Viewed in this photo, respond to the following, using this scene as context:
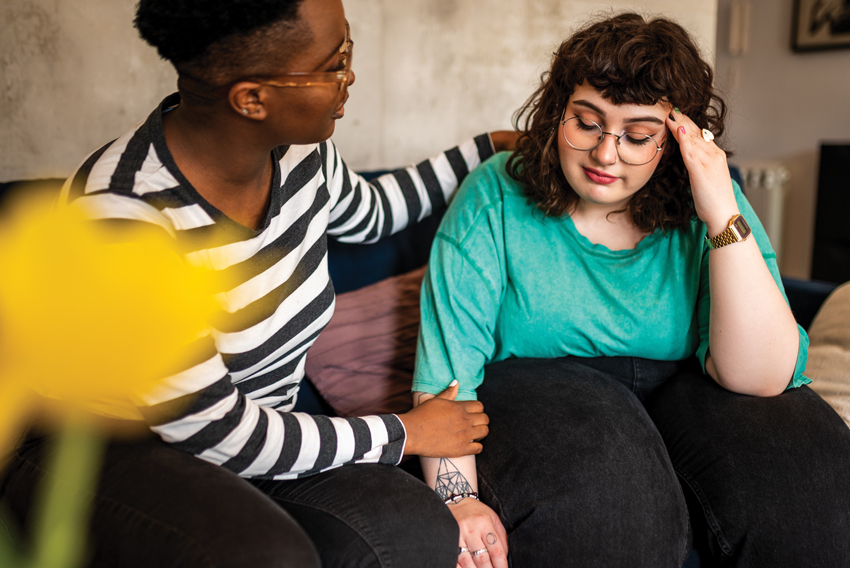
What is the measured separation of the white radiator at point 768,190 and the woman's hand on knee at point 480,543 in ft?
10.6

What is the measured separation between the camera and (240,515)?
30.9 inches

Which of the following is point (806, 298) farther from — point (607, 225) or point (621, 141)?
point (621, 141)

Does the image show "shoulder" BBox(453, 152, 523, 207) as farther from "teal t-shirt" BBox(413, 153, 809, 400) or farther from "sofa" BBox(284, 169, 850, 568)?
"sofa" BBox(284, 169, 850, 568)

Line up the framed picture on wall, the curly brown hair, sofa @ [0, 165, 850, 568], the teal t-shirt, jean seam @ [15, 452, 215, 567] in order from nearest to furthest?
1. jean seam @ [15, 452, 215, 567]
2. the curly brown hair
3. the teal t-shirt
4. sofa @ [0, 165, 850, 568]
5. the framed picture on wall

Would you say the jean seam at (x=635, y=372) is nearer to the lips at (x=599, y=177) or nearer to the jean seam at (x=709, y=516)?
the jean seam at (x=709, y=516)

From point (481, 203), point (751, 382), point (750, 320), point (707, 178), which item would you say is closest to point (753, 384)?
point (751, 382)

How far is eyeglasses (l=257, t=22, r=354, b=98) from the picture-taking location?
86 cm

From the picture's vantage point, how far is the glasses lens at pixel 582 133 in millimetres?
1159

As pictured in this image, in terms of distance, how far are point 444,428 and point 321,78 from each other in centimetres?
58

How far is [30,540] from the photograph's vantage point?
863 millimetres

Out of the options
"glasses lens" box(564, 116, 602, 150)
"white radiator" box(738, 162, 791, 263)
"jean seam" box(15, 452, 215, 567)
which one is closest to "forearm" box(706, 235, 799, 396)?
"glasses lens" box(564, 116, 602, 150)

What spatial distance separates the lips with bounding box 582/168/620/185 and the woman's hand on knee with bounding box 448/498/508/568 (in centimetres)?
61

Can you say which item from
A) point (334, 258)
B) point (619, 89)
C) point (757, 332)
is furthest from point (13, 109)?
point (757, 332)

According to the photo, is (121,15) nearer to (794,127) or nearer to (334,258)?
(334,258)
